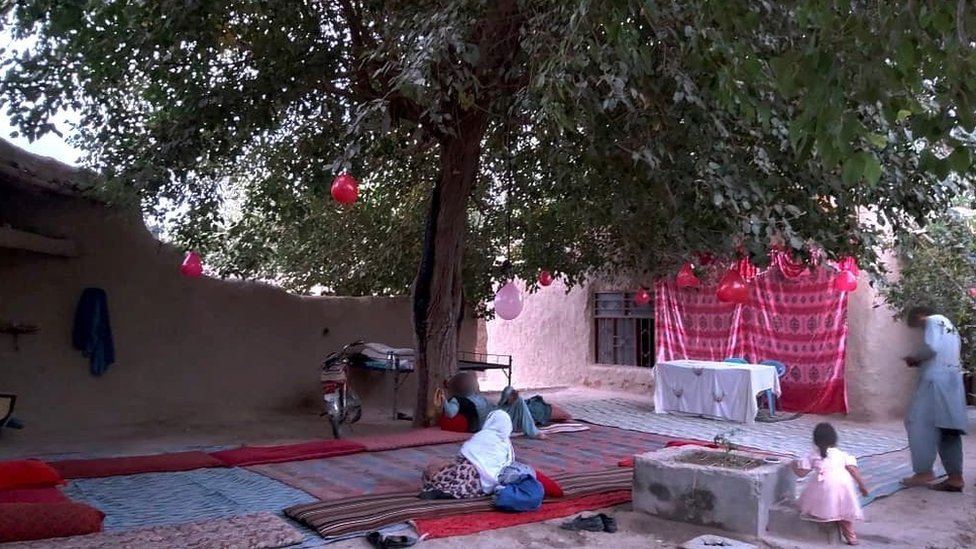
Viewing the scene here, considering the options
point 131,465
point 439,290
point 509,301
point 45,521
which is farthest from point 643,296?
point 45,521

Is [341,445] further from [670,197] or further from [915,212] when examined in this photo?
[915,212]

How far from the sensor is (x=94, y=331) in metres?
8.73

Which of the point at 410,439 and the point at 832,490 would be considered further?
the point at 410,439

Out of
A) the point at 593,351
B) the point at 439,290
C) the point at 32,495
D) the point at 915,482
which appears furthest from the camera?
the point at 593,351

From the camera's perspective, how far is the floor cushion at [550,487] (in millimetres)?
5559

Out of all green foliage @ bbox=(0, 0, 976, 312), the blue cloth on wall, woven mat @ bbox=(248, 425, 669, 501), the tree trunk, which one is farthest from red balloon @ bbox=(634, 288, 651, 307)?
the blue cloth on wall

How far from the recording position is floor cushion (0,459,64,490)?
5.34 meters

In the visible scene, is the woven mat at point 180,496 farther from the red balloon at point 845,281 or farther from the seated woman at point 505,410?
the red balloon at point 845,281

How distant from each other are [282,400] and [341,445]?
3.16m

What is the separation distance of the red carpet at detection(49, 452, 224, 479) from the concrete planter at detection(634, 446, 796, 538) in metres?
3.39

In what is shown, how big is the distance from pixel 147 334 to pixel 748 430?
6865 millimetres

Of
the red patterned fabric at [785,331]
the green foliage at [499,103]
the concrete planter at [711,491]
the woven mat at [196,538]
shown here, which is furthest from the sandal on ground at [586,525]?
the red patterned fabric at [785,331]

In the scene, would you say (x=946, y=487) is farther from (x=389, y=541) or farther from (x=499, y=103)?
(x=499, y=103)

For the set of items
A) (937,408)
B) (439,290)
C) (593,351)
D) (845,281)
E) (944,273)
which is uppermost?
(944,273)
